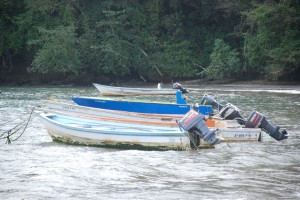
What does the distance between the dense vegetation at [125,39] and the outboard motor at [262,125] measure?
1027 inches

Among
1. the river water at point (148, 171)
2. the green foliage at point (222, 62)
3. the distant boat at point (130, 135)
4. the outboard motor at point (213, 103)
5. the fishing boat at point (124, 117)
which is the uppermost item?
the green foliage at point (222, 62)

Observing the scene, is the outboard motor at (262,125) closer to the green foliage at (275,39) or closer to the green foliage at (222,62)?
the green foliage at (275,39)

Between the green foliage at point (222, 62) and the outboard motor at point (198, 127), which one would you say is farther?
the green foliage at point (222, 62)

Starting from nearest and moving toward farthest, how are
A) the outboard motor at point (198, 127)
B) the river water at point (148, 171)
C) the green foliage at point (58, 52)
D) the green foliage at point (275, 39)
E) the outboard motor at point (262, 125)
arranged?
the river water at point (148, 171) < the outboard motor at point (198, 127) < the outboard motor at point (262, 125) < the green foliage at point (275, 39) < the green foliage at point (58, 52)

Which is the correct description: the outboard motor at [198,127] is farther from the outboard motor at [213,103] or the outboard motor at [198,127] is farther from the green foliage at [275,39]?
the green foliage at [275,39]

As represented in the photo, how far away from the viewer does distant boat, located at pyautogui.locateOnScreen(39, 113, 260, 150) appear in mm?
15555

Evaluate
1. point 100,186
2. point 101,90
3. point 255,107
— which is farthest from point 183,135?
point 101,90

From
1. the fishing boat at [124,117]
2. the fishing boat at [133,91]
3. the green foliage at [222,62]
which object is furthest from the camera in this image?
the green foliage at [222,62]

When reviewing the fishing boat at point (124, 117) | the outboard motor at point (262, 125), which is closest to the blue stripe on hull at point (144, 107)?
the fishing boat at point (124, 117)

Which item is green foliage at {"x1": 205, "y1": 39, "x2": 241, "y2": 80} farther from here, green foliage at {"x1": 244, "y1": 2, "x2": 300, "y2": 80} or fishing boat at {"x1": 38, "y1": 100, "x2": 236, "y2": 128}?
fishing boat at {"x1": 38, "y1": 100, "x2": 236, "y2": 128}

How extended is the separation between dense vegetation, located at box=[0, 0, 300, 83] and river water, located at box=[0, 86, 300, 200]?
24690 mm

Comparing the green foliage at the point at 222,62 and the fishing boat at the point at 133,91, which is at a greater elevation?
the green foliage at the point at 222,62

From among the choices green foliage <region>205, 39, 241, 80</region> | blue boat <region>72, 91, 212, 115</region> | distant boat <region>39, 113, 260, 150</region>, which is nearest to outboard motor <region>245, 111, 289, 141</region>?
distant boat <region>39, 113, 260, 150</region>

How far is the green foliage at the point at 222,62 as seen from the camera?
42.3 meters
